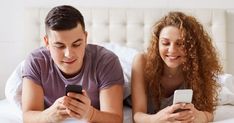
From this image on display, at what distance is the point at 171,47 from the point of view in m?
1.40

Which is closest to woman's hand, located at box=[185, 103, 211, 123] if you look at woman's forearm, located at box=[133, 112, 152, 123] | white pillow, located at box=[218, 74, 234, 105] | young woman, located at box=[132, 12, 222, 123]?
young woman, located at box=[132, 12, 222, 123]

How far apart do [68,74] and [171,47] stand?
0.40m

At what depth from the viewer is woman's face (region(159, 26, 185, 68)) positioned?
4.63ft

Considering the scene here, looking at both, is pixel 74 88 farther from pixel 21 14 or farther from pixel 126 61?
pixel 21 14

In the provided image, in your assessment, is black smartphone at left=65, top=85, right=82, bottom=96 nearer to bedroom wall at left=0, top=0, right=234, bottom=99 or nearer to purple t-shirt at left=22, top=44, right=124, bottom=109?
purple t-shirt at left=22, top=44, right=124, bottom=109

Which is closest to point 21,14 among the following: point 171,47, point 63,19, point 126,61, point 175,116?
point 126,61

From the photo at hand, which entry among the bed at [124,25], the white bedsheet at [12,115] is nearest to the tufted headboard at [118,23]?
the bed at [124,25]

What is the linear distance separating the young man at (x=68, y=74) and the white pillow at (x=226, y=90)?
2.04ft

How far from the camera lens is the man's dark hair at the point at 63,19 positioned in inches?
50.9

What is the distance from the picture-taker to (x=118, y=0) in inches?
91.9

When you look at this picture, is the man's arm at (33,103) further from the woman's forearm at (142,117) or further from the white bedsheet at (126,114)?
the woman's forearm at (142,117)

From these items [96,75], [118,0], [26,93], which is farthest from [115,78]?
[118,0]

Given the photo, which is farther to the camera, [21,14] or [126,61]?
[21,14]

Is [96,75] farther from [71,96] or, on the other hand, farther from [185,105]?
[185,105]
